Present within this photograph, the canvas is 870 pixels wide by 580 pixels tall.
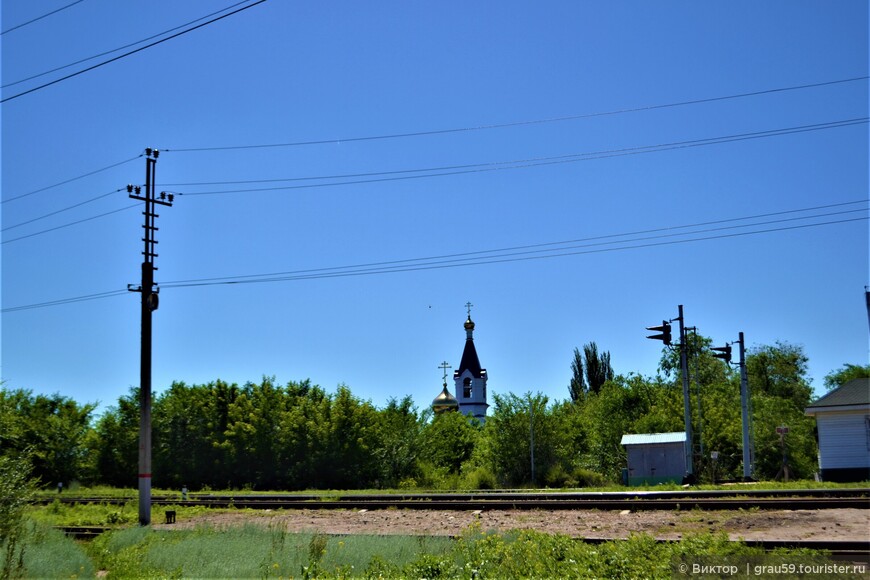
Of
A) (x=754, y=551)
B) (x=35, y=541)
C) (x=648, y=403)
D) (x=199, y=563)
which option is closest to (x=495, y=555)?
(x=754, y=551)

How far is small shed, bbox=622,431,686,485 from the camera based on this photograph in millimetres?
35312

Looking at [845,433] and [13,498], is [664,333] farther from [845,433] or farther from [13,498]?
[13,498]

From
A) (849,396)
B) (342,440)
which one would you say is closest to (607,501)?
(849,396)

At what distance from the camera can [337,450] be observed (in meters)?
40.5

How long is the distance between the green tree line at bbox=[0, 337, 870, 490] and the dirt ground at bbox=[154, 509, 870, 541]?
17609mm

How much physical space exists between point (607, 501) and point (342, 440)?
75.0 feet

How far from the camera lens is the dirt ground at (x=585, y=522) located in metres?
14.3

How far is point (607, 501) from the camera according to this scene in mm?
20094

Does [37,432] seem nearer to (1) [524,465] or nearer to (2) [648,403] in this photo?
(1) [524,465]

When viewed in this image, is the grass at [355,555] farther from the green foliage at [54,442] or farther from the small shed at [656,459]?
the green foliage at [54,442]

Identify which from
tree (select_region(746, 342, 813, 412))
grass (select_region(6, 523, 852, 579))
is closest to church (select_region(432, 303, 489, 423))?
tree (select_region(746, 342, 813, 412))

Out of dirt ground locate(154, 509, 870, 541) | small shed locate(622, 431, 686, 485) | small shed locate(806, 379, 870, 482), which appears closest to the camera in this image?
dirt ground locate(154, 509, 870, 541)

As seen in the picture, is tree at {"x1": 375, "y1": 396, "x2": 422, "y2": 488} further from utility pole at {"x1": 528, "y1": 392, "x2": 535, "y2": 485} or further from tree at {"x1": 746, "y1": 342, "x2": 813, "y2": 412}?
tree at {"x1": 746, "y1": 342, "x2": 813, "y2": 412}

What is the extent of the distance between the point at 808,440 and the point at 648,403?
37.3 feet
